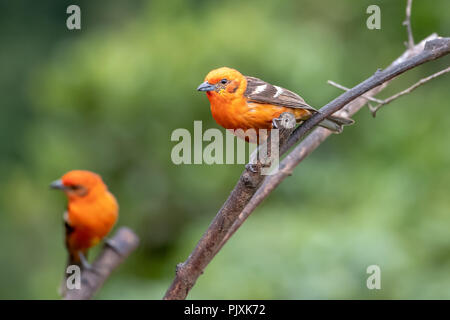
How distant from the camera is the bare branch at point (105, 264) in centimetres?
347

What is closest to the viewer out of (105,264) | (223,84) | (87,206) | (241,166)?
(223,84)

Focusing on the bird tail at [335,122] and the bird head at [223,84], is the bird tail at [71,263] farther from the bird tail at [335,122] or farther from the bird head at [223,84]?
the bird tail at [335,122]

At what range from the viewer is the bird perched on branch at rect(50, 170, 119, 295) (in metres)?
4.25

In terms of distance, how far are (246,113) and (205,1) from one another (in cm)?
412

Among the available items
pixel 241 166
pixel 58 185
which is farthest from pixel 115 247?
pixel 241 166

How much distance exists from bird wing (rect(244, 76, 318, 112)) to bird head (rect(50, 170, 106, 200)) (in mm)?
1939

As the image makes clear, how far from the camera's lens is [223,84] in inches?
103

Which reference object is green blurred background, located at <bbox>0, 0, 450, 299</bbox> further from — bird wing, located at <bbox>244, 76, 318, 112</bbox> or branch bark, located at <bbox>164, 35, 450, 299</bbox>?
branch bark, located at <bbox>164, 35, 450, 299</bbox>

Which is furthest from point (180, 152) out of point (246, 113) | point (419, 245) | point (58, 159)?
point (246, 113)

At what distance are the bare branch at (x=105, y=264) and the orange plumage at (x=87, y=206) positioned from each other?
0.33 metres

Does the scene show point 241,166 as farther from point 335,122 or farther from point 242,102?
point 242,102

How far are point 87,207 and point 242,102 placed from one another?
2.08 m

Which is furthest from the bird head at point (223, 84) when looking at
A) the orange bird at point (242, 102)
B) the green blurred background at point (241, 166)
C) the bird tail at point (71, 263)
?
the bird tail at point (71, 263)
